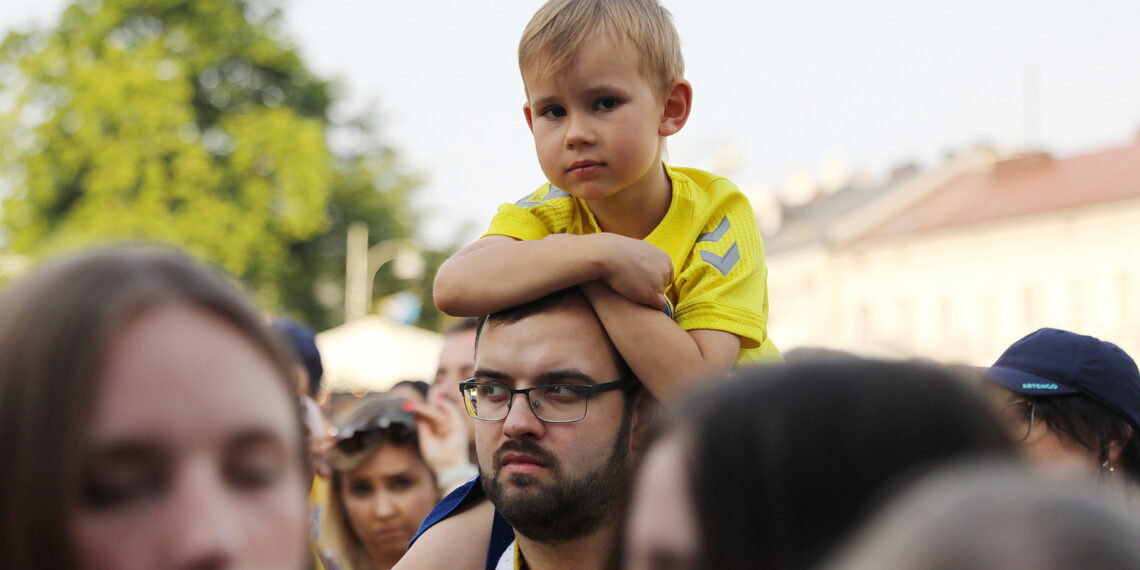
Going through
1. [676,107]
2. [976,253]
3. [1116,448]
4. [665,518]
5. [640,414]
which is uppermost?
[676,107]

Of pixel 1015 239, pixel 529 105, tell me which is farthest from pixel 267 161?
pixel 529 105

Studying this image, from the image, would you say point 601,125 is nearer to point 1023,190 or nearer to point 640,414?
point 640,414

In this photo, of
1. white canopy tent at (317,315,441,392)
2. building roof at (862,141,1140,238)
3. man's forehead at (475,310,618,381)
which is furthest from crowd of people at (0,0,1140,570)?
building roof at (862,141,1140,238)

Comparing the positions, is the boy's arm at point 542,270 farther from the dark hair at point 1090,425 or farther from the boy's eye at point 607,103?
the dark hair at point 1090,425

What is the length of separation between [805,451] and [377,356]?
15481mm

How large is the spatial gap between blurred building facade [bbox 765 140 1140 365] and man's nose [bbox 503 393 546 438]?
102ft

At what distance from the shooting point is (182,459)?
1.20m

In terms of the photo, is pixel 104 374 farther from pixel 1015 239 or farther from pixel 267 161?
pixel 1015 239

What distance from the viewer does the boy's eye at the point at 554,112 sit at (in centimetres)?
317

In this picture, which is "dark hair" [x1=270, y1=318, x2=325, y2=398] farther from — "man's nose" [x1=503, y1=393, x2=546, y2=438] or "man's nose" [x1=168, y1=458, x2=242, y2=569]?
"man's nose" [x1=168, y1=458, x2=242, y2=569]

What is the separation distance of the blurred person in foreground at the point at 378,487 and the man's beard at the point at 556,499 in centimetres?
261

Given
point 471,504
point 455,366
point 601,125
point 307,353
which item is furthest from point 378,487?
point 601,125

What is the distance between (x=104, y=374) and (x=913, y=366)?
30.8 inches

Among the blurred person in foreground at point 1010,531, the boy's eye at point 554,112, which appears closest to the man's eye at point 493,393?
the boy's eye at point 554,112
